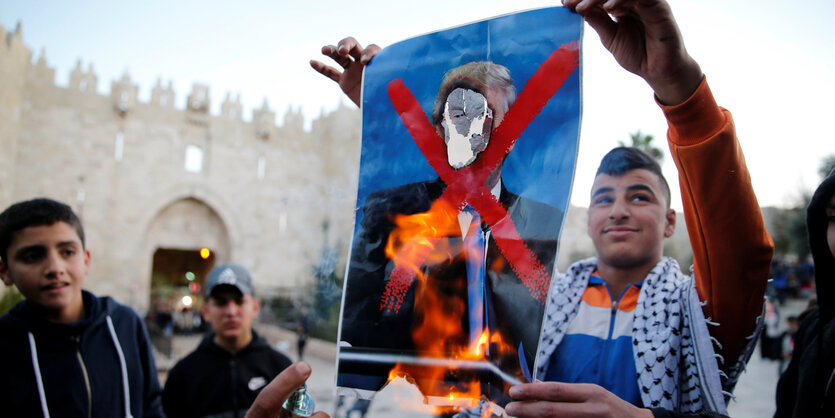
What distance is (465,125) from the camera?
1.20m

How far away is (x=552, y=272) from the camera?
103cm

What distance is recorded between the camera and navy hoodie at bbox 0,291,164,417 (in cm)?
167

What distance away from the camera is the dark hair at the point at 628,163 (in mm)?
1478

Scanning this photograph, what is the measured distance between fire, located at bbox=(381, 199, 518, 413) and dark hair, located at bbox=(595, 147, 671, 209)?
1.98 ft

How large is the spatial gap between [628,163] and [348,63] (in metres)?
0.89

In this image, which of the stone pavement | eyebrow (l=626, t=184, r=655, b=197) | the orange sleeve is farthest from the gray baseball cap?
the orange sleeve

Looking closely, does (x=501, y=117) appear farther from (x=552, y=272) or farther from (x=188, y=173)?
(x=188, y=173)

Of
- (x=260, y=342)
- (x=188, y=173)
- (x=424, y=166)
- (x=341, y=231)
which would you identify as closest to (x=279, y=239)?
(x=341, y=231)

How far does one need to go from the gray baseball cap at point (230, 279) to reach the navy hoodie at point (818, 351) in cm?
244

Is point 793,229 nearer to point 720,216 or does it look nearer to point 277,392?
point 720,216

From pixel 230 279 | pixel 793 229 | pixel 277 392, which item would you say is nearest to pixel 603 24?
pixel 277 392

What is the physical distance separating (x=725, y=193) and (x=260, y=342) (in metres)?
2.44

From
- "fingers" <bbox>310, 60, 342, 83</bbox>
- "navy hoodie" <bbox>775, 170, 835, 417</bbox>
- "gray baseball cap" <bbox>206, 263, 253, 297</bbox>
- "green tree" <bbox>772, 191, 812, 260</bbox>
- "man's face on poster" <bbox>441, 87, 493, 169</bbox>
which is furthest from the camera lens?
"green tree" <bbox>772, 191, 812, 260</bbox>

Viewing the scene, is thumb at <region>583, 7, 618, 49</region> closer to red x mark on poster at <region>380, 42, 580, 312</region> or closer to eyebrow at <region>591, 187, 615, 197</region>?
red x mark on poster at <region>380, 42, 580, 312</region>
